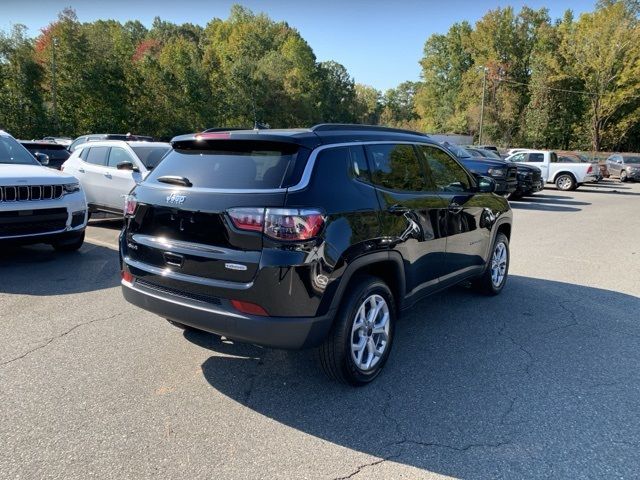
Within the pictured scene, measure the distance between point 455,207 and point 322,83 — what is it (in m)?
61.9

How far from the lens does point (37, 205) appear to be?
636 centimetres

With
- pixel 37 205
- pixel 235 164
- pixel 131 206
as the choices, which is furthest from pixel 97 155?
pixel 235 164

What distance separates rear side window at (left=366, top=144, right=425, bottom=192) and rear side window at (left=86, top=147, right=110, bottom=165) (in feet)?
24.8

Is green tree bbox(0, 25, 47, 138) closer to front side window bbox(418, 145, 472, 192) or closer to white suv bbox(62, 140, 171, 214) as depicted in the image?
white suv bbox(62, 140, 171, 214)

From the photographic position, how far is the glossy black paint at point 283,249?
294cm

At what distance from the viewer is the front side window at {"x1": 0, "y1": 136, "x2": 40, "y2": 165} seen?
7.26m

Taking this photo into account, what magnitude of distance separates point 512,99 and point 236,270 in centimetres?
5785

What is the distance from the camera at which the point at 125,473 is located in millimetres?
2514

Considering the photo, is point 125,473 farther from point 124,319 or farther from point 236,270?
point 124,319

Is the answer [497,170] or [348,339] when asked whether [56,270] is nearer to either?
[348,339]

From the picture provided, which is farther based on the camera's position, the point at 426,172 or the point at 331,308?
the point at 426,172

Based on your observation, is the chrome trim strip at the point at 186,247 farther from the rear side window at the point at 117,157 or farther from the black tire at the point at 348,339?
the rear side window at the point at 117,157

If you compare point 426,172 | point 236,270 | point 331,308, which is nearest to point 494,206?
point 426,172

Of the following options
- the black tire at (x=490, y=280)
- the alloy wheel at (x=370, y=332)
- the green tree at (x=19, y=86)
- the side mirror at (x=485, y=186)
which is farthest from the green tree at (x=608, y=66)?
the alloy wheel at (x=370, y=332)
